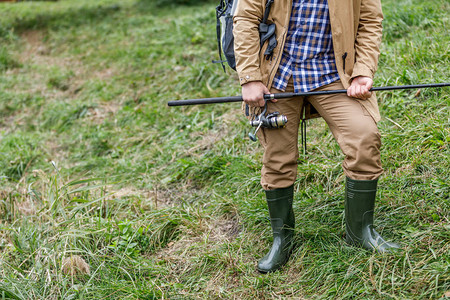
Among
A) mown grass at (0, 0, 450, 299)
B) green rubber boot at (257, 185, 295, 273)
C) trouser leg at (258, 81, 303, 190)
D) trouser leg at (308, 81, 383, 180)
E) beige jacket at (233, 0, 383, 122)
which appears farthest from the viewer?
green rubber boot at (257, 185, 295, 273)

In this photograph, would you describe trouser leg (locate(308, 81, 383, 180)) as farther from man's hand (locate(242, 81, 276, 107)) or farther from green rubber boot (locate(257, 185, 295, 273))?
green rubber boot (locate(257, 185, 295, 273))

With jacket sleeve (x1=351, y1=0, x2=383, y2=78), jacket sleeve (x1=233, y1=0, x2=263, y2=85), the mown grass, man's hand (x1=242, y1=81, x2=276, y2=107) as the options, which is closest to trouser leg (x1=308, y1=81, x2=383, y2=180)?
jacket sleeve (x1=351, y1=0, x2=383, y2=78)

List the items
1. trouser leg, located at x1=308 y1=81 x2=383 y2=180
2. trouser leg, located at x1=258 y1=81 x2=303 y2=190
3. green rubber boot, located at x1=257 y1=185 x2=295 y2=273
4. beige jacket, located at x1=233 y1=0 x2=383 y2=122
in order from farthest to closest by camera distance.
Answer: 1. green rubber boot, located at x1=257 y1=185 x2=295 y2=273
2. trouser leg, located at x1=258 y1=81 x2=303 y2=190
3. beige jacket, located at x1=233 y1=0 x2=383 y2=122
4. trouser leg, located at x1=308 y1=81 x2=383 y2=180

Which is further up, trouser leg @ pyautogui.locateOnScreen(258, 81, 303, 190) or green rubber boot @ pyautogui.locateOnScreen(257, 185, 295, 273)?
trouser leg @ pyautogui.locateOnScreen(258, 81, 303, 190)

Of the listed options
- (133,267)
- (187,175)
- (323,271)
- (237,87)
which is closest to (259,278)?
(323,271)

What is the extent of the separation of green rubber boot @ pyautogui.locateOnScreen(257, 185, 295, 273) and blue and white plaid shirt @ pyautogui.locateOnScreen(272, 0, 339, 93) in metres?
0.82

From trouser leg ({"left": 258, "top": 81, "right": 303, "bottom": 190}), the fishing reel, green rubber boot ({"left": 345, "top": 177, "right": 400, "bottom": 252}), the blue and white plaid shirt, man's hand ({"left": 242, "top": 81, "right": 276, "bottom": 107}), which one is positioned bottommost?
green rubber boot ({"left": 345, "top": 177, "right": 400, "bottom": 252})

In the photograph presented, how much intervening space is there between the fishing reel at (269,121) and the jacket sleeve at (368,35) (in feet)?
1.83

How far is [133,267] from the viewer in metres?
3.72

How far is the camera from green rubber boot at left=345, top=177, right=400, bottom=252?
313cm

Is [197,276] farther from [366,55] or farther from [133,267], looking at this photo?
[366,55]

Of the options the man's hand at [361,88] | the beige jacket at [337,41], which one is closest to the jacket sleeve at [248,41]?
the beige jacket at [337,41]

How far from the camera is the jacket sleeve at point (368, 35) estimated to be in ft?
10.1

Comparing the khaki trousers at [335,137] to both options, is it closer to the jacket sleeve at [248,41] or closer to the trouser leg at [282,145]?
the trouser leg at [282,145]
